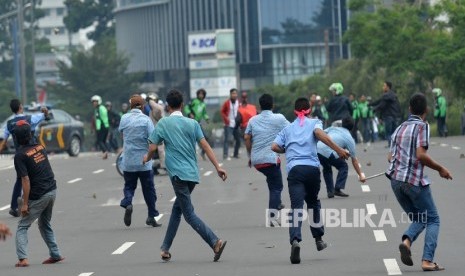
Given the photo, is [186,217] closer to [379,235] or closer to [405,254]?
[405,254]

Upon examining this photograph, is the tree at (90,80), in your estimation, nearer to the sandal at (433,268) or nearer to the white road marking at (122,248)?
the white road marking at (122,248)

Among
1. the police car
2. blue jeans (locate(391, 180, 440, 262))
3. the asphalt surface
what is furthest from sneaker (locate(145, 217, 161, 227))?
the police car

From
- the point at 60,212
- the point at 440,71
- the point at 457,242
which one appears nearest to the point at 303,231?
the point at 457,242

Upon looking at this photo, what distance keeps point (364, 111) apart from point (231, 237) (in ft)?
105

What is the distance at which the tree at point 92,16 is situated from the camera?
13225 centimetres

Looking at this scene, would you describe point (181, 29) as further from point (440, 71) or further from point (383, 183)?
point (383, 183)

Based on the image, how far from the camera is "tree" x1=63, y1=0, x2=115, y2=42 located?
132250mm

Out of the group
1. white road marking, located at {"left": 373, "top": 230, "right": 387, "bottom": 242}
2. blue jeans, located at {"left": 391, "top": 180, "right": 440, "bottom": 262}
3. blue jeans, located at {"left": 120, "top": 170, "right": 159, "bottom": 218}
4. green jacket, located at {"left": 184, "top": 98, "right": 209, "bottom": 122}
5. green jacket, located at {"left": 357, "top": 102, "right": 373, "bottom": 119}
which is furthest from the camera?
green jacket, located at {"left": 357, "top": 102, "right": 373, "bottom": 119}

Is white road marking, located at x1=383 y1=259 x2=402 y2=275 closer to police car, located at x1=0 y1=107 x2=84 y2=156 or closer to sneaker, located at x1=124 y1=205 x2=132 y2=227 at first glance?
sneaker, located at x1=124 y1=205 x2=132 y2=227

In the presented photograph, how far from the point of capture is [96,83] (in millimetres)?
109938

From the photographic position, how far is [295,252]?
46.5 ft

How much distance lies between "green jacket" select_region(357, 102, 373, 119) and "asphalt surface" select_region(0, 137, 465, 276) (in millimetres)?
21038

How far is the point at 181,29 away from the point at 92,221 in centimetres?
11440

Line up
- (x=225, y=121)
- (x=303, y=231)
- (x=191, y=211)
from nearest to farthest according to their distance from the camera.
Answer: (x=191, y=211)
(x=303, y=231)
(x=225, y=121)
